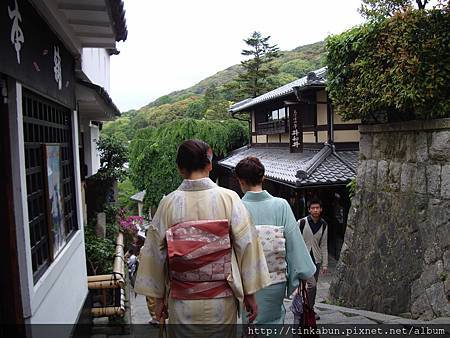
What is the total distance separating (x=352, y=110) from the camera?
788 centimetres

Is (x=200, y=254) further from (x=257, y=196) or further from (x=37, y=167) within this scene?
(x=37, y=167)

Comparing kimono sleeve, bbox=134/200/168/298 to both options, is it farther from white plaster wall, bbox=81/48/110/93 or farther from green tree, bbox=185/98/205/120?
green tree, bbox=185/98/205/120

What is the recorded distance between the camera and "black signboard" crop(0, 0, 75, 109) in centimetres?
289

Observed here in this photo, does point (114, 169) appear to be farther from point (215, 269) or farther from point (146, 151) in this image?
point (146, 151)

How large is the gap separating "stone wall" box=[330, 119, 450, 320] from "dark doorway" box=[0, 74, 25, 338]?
198 inches

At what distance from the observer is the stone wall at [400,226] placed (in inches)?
229

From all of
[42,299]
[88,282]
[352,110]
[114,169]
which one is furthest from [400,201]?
[114,169]

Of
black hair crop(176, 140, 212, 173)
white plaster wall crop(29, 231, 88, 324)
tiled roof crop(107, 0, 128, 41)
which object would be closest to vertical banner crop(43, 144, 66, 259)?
white plaster wall crop(29, 231, 88, 324)

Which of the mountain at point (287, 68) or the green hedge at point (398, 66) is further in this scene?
the mountain at point (287, 68)

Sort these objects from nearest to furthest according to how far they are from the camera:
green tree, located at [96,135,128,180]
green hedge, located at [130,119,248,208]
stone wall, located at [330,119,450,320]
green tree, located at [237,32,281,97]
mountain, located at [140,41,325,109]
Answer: stone wall, located at [330,119,450,320] < green tree, located at [96,135,128,180] < green hedge, located at [130,119,248,208] < green tree, located at [237,32,281,97] < mountain, located at [140,41,325,109]

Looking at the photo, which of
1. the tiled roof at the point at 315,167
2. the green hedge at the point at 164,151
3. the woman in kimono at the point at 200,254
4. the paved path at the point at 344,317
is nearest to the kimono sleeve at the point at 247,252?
the woman in kimono at the point at 200,254

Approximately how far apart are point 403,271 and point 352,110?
10.1ft

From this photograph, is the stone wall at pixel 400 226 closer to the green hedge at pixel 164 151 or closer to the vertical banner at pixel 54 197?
the vertical banner at pixel 54 197

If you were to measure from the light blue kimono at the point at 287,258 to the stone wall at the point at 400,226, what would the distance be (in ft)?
9.93
